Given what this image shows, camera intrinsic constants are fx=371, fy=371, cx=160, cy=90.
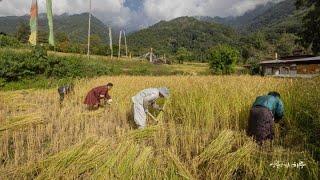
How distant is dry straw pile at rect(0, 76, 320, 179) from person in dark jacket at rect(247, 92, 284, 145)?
222mm

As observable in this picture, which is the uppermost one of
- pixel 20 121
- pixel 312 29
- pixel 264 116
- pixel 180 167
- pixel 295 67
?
pixel 312 29

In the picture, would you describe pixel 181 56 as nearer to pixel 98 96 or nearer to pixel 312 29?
pixel 312 29

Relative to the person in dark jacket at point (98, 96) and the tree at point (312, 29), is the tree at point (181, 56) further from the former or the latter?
the person in dark jacket at point (98, 96)

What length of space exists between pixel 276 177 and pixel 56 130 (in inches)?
171

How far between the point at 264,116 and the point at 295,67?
22842 mm

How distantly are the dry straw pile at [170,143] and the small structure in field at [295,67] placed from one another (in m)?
14.2

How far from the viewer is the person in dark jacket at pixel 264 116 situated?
5477 millimetres

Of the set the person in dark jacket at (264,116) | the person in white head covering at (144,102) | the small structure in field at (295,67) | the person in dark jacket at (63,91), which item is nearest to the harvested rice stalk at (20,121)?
the person in white head covering at (144,102)

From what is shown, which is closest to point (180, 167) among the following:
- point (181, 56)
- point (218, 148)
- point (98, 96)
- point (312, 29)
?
point (218, 148)

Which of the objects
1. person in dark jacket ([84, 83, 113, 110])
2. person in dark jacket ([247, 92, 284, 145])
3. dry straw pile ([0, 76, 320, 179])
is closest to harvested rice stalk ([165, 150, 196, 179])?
dry straw pile ([0, 76, 320, 179])

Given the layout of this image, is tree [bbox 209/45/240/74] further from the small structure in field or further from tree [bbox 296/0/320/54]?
tree [bbox 296/0/320/54]

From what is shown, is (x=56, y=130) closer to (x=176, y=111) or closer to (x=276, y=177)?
(x=176, y=111)

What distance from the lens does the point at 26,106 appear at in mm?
9672

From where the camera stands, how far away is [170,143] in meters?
5.64
